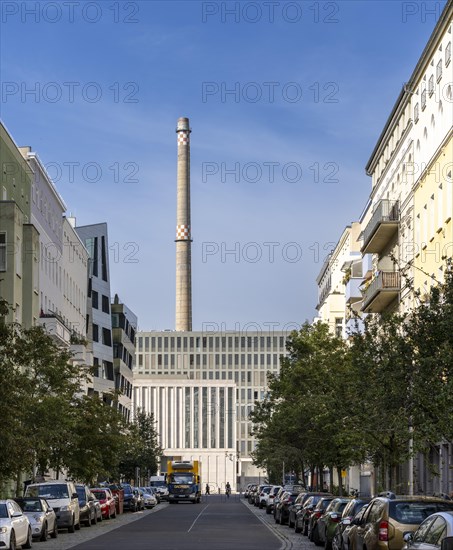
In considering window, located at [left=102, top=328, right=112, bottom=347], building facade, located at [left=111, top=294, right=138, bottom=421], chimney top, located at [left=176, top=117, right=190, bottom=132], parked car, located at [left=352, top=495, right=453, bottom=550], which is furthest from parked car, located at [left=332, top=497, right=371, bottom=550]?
chimney top, located at [left=176, top=117, right=190, bottom=132]

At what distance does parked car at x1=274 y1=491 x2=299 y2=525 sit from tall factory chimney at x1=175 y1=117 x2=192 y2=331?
104 metres

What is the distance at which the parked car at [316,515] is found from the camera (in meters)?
37.0

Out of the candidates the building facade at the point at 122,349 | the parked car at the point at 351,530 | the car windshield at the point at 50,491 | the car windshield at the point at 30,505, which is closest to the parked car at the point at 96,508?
the car windshield at the point at 50,491

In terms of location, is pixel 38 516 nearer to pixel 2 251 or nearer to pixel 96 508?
pixel 96 508

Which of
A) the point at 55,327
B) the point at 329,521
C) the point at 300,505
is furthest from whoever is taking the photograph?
the point at 55,327

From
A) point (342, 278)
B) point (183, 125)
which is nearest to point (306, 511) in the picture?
point (342, 278)

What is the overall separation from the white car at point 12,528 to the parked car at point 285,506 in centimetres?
2050

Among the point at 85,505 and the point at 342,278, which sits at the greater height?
the point at 342,278

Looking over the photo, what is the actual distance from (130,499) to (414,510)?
54613mm

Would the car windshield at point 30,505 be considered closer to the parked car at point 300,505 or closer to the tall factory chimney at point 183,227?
the parked car at point 300,505

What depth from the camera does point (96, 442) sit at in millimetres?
64438

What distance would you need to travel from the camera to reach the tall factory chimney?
15875cm

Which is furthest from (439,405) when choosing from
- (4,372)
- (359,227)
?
(359,227)

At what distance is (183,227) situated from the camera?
16038cm
